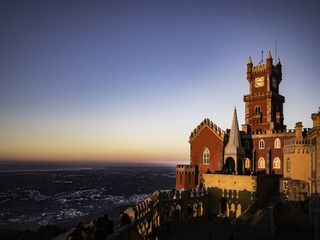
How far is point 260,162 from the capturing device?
124ft

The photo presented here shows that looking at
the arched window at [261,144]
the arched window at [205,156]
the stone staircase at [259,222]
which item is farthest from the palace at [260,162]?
the stone staircase at [259,222]

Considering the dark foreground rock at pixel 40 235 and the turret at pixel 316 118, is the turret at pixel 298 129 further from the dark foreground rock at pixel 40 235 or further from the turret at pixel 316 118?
the dark foreground rock at pixel 40 235

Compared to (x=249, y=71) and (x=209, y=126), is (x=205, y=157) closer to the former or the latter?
(x=209, y=126)

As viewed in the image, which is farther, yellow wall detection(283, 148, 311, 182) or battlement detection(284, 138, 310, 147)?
battlement detection(284, 138, 310, 147)

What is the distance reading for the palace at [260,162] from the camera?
23172 millimetres

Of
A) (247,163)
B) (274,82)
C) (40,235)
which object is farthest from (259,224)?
(40,235)

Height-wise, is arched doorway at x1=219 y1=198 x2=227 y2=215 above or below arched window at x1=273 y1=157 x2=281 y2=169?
below

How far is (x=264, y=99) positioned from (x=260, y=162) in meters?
13.0

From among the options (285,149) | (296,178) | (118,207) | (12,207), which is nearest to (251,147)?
(285,149)

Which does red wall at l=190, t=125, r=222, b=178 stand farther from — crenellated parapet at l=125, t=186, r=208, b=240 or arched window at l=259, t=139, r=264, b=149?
arched window at l=259, t=139, r=264, b=149

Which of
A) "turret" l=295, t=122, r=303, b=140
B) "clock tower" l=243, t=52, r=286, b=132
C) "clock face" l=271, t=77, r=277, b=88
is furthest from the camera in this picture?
"clock face" l=271, t=77, r=277, b=88

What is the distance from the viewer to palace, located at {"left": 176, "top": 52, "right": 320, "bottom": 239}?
23.2 m

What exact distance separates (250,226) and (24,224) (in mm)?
46154

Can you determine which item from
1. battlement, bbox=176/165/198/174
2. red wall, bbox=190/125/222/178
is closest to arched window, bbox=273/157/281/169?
red wall, bbox=190/125/222/178
